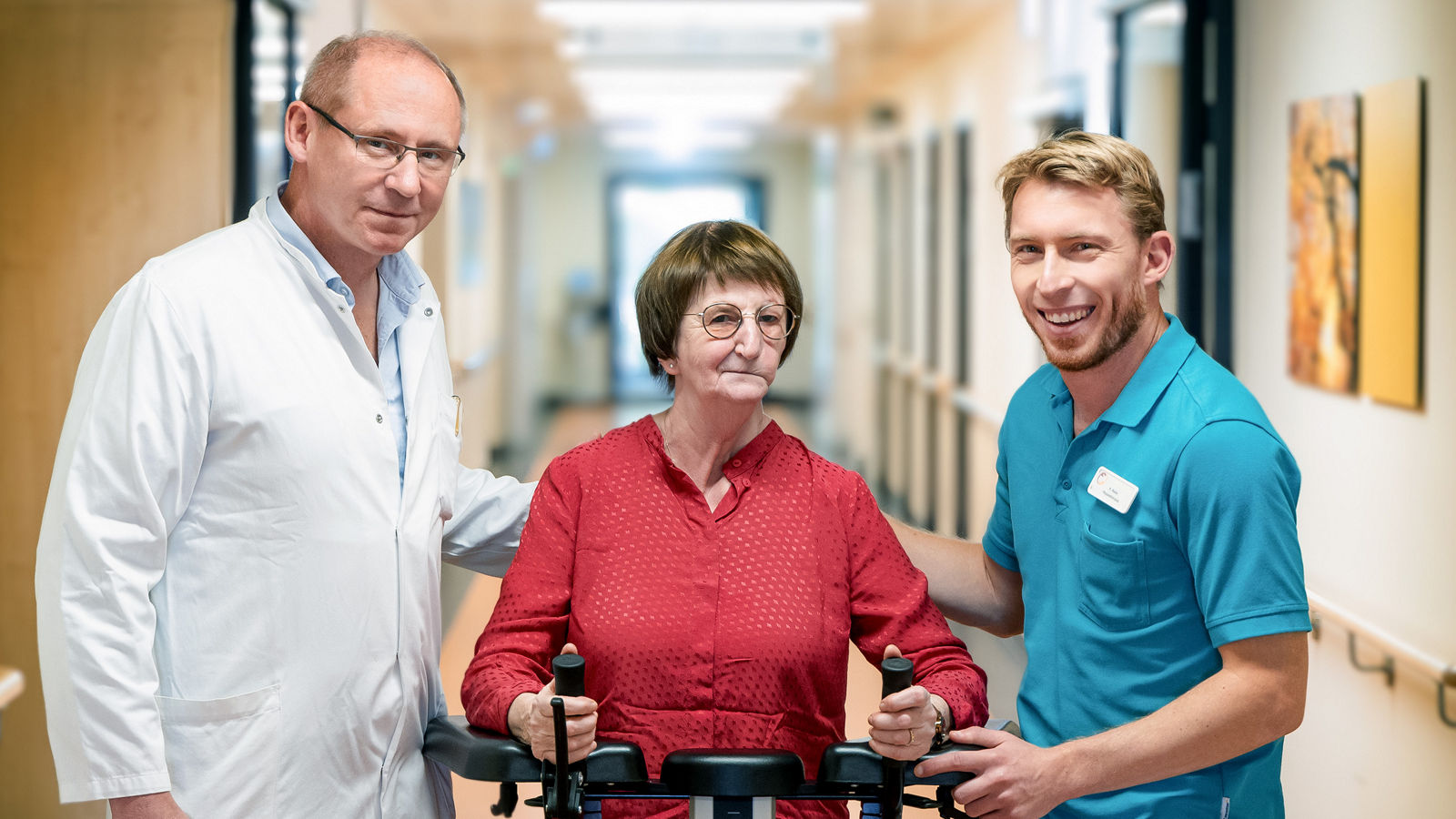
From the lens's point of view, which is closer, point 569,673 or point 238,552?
point 569,673

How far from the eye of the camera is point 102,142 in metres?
2.66

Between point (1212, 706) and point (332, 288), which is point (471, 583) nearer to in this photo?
point (332, 288)

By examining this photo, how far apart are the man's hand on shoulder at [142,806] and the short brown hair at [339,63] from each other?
88cm

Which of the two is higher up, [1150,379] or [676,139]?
[676,139]

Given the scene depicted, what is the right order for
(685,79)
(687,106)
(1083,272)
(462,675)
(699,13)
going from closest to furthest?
(1083,272)
(462,675)
(699,13)
(685,79)
(687,106)

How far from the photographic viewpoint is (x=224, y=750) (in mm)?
1474

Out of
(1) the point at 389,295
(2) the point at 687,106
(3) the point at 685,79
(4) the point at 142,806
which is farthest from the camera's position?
(2) the point at 687,106

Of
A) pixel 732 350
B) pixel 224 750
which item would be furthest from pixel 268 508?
pixel 732 350

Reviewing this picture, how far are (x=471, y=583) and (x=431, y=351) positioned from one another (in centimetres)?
93

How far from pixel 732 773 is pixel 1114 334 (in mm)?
739

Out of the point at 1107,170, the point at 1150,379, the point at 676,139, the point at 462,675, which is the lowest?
the point at 462,675

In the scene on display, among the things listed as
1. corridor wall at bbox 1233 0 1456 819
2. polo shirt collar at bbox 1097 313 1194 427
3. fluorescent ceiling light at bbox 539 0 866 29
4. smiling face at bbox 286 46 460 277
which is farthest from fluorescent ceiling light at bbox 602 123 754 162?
polo shirt collar at bbox 1097 313 1194 427

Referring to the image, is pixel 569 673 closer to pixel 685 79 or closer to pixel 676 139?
pixel 685 79

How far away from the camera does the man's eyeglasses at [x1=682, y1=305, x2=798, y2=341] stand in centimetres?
154
